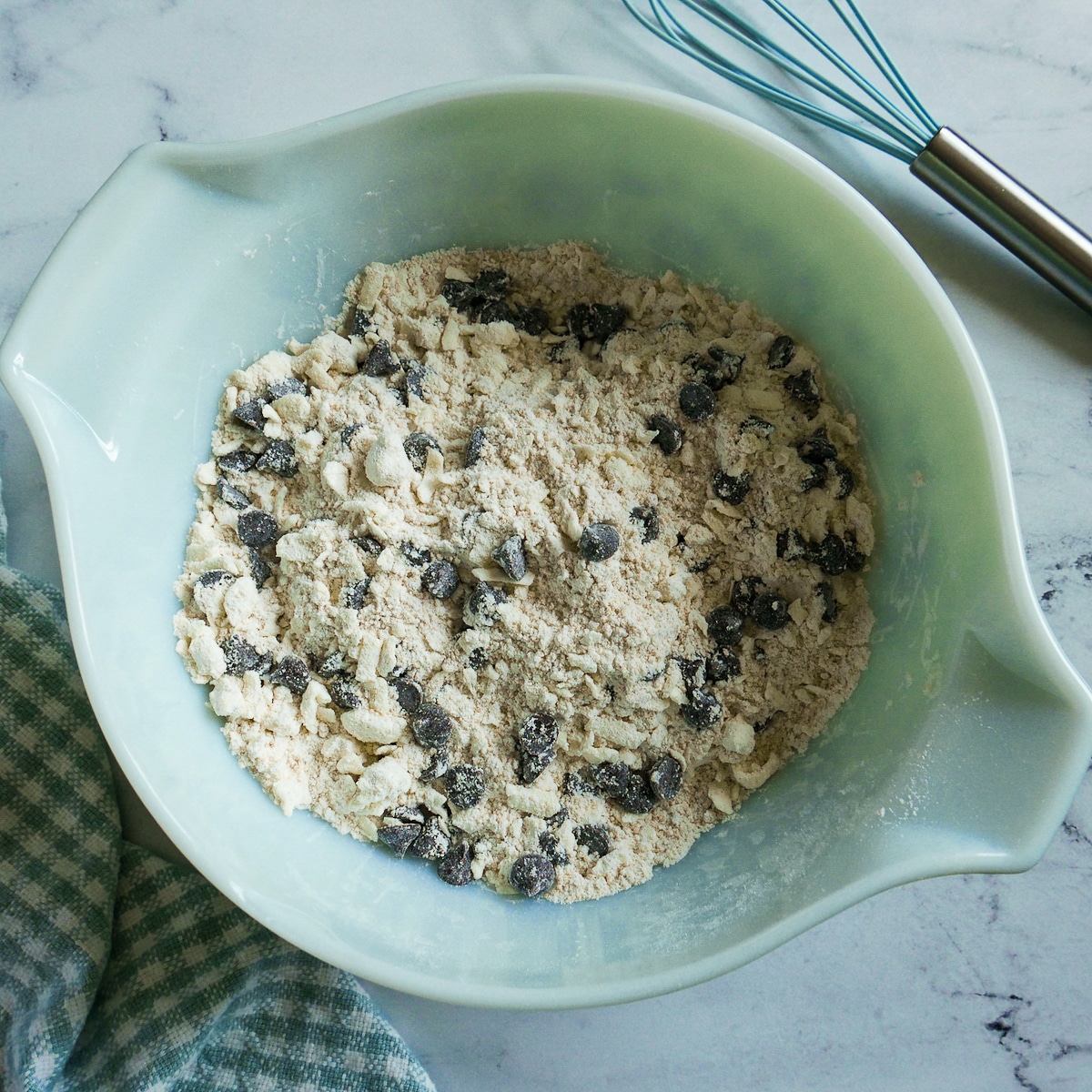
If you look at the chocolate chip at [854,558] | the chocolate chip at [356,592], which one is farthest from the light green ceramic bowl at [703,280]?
the chocolate chip at [356,592]

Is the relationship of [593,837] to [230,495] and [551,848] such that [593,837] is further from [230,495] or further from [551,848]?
[230,495]

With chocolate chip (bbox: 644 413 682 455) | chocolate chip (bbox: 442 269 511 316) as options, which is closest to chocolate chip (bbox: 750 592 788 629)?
chocolate chip (bbox: 644 413 682 455)

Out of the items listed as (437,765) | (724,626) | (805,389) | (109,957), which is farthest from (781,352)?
(109,957)

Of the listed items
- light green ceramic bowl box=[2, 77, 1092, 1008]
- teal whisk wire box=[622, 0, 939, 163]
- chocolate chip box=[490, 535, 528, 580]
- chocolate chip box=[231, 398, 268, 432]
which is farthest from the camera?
teal whisk wire box=[622, 0, 939, 163]

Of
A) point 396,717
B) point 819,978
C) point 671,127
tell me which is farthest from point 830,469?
point 819,978

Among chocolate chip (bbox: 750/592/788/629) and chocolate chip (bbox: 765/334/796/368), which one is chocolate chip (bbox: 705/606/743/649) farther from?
chocolate chip (bbox: 765/334/796/368)

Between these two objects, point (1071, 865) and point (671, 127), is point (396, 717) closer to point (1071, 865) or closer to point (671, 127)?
point (671, 127)
